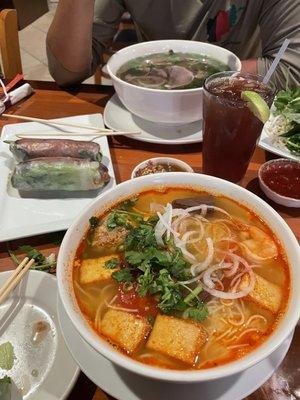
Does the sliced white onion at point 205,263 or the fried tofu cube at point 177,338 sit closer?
the fried tofu cube at point 177,338

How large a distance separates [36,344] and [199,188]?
650 mm

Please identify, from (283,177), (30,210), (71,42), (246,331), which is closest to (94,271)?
(246,331)

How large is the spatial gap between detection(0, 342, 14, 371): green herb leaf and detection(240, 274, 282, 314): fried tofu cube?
2.09ft

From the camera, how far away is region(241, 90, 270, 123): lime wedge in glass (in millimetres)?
1181

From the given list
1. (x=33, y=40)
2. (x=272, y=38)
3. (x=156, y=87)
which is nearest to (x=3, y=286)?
(x=156, y=87)

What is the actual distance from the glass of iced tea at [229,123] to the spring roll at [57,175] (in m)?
0.44

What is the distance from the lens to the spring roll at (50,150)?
4.94ft

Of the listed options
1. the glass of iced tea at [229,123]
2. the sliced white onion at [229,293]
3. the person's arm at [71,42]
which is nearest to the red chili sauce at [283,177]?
the glass of iced tea at [229,123]

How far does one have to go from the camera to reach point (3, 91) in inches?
80.3

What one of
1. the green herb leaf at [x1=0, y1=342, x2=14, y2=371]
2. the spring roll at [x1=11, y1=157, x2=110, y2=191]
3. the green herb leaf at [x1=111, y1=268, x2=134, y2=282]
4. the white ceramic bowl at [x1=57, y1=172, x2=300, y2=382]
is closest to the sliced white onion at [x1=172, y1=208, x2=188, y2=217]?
the white ceramic bowl at [x1=57, y1=172, x2=300, y2=382]

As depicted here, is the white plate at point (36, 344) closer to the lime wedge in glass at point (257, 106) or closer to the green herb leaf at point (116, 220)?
the green herb leaf at point (116, 220)

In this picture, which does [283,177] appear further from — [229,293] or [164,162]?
[229,293]

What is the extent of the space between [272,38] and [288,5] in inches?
7.8

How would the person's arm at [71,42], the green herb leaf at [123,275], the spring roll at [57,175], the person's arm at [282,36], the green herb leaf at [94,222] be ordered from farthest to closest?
the person's arm at [282,36]
the person's arm at [71,42]
the spring roll at [57,175]
the green herb leaf at [94,222]
the green herb leaf at [123,275]
